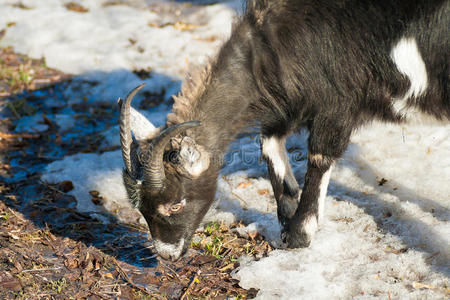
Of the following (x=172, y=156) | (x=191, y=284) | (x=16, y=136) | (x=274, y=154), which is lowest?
(x=16, y=136)

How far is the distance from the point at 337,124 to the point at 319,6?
0.88 metres

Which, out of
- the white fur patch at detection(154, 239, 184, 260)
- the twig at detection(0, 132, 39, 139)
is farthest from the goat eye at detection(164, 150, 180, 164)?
the twig at detection(0, 132, 39, 139)

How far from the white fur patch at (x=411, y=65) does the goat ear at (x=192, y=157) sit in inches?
59.5

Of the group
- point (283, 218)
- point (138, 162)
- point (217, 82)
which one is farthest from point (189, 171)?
point (283, 218)

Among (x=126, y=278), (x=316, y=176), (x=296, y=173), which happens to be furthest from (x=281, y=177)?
(x=126, y=278)

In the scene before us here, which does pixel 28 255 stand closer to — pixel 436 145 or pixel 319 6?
pixel 319 6

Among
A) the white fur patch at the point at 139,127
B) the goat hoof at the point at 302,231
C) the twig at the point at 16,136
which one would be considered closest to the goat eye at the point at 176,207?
the white fur patch at the point at 139,127

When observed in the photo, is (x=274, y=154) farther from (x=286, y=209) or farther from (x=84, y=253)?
(x=84, y=253)

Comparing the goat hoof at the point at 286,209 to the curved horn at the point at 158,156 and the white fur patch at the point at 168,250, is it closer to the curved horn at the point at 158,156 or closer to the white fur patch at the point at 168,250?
the white fur patch at the point at 168,250

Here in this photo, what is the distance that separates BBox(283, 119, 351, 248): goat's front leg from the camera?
156 inches

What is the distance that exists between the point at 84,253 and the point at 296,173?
2335mm

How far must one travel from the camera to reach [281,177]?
4535 mm

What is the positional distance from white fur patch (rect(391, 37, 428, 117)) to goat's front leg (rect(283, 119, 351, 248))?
0.53 metres

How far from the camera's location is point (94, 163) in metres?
5.71
